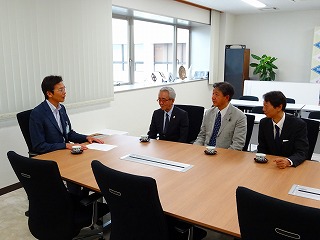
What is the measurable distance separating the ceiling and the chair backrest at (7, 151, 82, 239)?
18.1 feet

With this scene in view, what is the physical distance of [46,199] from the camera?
1.96 metres

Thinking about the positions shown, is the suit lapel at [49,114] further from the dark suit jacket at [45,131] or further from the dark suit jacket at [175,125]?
the dark suit jacket at [175,125]

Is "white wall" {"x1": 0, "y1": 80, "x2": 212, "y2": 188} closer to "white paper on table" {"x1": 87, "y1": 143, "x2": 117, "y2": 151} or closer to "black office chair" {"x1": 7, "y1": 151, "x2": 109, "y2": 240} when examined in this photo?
"white paper on table" {"x1": 87, "y1": 143, "x2": 117, "y2": 151}

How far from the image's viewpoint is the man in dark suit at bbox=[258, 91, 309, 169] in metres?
2.51

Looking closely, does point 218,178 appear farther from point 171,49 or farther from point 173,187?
point 171,49

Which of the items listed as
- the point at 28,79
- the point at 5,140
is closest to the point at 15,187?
the point at 5,140

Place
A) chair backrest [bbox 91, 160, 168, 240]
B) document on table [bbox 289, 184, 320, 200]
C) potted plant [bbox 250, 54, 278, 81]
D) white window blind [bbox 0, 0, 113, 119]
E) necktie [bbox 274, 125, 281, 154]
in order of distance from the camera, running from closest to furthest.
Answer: chair backrest [bbox 91, 160, 168, 240] < document on table [bbox 289, 184, 320, 200] < necktie [bbox 274, 125, 281, 154] < white window blind [bbox 0, 0, 113, 119] < potted plant [bbox 250, 54, 278, 81]

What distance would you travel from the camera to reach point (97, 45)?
14.9 ft

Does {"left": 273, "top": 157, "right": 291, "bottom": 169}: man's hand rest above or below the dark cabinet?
below

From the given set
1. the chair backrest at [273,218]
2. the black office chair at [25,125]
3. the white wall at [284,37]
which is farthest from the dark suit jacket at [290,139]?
the white wall at [284,37]

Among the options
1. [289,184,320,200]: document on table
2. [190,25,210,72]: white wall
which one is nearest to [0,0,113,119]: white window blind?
[289,184,320,200]: document on table

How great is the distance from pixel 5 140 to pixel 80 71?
1327 mm

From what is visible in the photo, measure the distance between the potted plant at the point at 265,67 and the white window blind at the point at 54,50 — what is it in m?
4.67

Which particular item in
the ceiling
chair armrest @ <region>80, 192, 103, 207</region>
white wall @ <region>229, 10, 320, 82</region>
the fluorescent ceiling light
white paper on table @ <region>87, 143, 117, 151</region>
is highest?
the ceiling
